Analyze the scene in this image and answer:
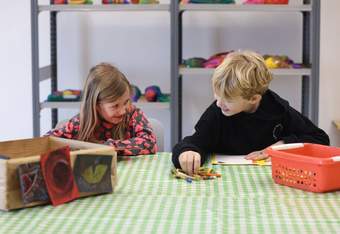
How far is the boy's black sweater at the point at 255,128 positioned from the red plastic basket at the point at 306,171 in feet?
1.12

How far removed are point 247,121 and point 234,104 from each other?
15cm

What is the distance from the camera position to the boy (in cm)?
194

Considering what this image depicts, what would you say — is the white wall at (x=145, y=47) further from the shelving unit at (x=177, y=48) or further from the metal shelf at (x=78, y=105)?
the metal shelf at (x=78, y=105)

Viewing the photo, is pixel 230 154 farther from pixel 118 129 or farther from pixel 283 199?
pixel 283 199

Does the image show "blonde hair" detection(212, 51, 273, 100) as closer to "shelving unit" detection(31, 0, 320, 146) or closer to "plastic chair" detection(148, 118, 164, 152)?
"plastic chair" detection(148, 118, 164, 152)

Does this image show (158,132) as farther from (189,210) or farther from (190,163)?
(189,210)

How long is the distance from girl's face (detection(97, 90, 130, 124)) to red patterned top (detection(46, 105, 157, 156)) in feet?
0.11

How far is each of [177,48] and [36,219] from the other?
83.5 inches

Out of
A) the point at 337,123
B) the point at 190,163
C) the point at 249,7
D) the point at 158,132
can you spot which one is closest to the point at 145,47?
the point at 249,7

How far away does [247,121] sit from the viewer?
2.10 meters

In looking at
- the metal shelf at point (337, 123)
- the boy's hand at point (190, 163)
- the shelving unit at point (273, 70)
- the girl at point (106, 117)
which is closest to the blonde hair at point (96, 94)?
the girl at point (106, 117)

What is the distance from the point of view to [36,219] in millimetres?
1368

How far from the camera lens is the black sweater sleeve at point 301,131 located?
2.06 m

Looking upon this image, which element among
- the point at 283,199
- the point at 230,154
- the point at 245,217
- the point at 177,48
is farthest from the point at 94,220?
the point at 177,48
